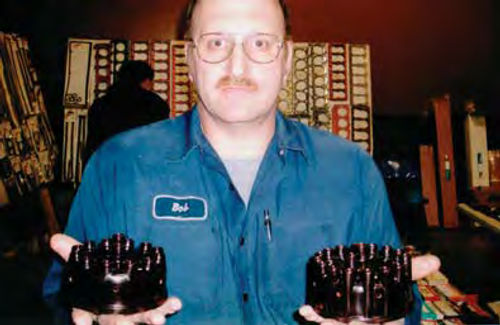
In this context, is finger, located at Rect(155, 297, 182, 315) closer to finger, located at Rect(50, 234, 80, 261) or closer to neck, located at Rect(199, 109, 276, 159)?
finger, located at Rect(50, 234, 80, 261)

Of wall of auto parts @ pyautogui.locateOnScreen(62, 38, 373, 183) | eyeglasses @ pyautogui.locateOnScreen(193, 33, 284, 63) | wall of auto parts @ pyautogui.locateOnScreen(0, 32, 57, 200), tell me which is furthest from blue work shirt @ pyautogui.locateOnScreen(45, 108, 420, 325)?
wall of auto parts @ pyautogui.locateOnScreen(62, 38, 373, 183)

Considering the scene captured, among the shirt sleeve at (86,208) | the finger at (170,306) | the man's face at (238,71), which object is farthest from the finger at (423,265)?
the shirt sleeve at (86,208)

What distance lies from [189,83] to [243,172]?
198 inches

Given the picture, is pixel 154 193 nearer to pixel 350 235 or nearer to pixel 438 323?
pixel 350 235

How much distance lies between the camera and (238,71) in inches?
68.2

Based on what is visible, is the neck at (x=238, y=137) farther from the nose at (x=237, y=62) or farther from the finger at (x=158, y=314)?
the finger at (x=158, y=314)

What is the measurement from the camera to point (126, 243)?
140 centimetres

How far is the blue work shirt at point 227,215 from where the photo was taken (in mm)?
1704

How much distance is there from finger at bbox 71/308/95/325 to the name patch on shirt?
469mm

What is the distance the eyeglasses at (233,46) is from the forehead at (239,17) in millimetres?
18

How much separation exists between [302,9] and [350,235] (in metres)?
5.85

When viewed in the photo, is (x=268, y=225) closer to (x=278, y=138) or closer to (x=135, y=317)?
(x=278, y=138)

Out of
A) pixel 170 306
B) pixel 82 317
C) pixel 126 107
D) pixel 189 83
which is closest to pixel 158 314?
pixel 170 306

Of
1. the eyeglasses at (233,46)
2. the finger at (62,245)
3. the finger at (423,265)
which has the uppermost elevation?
the eyeglasses at (233,46)
